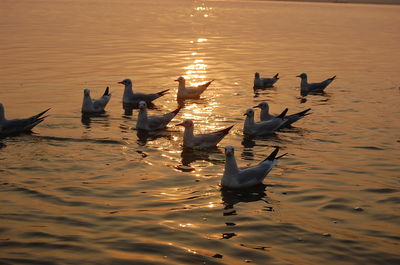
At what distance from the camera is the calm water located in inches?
396

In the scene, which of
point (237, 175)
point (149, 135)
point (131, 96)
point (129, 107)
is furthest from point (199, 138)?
point (131, 96)

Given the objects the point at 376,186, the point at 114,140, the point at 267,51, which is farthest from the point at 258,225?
the point at 267,51

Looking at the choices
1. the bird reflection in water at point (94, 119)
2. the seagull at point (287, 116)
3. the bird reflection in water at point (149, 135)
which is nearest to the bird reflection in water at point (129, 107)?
the bird reflection in water at point (94, 119)

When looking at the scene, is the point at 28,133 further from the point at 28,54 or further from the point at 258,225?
the point at 28,54

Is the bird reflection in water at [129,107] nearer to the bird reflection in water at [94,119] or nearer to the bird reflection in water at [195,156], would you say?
the bird reflection in water at [94,119]

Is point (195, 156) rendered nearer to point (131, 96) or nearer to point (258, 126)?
point (258, 126)

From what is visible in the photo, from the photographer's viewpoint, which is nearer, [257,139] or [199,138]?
[199,138]

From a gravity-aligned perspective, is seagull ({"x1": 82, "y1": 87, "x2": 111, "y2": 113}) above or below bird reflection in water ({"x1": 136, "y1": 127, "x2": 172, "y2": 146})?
above

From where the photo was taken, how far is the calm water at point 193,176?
1006 centimetres

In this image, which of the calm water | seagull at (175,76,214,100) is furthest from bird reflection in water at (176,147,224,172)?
seagull at (175,76,214,100)

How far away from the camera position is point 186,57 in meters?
36.7

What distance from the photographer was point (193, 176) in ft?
45.2

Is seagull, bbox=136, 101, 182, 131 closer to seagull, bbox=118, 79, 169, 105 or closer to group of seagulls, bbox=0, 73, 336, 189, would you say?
group of seagulls, bbox=0, 73, 336, 189

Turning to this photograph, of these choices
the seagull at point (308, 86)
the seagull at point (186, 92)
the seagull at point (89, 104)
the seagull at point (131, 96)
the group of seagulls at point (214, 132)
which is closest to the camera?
the group of seagulls at point (214, 132)
